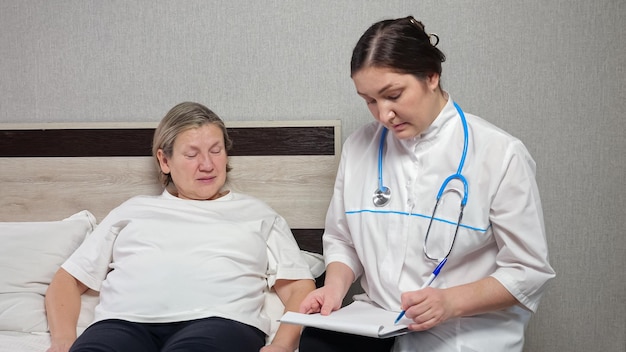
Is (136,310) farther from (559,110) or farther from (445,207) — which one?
(559,110)

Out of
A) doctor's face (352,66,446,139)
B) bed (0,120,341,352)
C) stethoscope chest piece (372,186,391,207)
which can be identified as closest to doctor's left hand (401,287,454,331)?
stethoscope chest piece (372,186,391,207)

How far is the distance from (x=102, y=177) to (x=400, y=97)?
1229 millimetres

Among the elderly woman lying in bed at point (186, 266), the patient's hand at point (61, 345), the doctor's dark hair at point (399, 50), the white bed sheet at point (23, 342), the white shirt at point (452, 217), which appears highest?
the doctor's dark hair at point (399, 50)

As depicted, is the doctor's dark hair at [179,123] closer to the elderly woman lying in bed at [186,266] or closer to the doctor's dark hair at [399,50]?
the elderly woman lying in bed at [186,266]

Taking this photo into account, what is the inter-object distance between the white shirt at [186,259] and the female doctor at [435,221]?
29cm

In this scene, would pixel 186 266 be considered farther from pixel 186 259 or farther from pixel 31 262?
pixel 31 262

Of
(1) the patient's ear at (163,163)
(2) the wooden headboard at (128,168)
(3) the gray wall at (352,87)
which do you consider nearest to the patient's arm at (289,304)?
(2) the wooden headboard at (128,168)

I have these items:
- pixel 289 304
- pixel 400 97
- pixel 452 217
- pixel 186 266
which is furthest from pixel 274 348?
pixel 400 97

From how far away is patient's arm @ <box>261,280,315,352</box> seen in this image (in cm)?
173

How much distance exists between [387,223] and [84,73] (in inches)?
52.2

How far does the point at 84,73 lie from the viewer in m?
2.34

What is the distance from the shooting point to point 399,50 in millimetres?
1528

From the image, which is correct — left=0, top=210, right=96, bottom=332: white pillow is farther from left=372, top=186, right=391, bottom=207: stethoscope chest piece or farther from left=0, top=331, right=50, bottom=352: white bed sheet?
left=372, top=186, right=391, bottom=207: stethoscope chest piece

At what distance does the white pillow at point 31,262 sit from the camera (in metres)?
1.89
